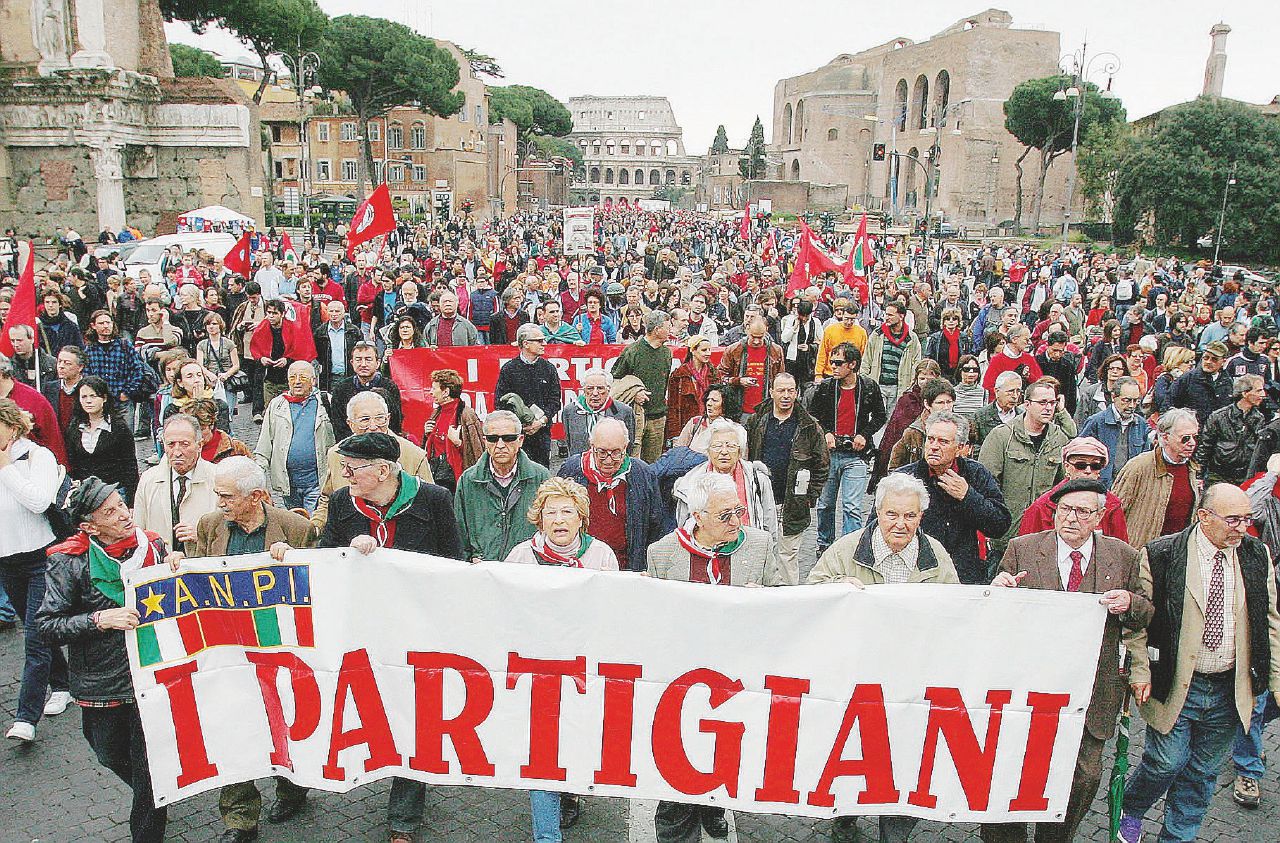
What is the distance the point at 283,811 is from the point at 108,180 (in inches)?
1249

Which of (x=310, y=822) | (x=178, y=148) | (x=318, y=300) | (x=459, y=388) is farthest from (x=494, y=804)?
(x=178, y=148)

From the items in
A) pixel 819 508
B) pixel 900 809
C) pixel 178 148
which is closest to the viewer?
pixel 900 809

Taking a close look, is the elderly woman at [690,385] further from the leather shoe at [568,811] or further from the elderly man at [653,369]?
the leather shoe at [568,811]

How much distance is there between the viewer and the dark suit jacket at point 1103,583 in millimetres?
3861

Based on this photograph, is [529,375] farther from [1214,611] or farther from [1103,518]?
[1214,611]

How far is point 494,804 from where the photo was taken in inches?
178

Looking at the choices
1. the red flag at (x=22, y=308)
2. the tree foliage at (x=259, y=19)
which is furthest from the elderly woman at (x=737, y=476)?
the tree foliage at (x=259, y=19)

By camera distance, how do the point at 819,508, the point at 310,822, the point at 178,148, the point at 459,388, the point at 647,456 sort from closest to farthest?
the point at 310,822
the point at 459,388
the point at 819,508
the point at 647,456
the point at 178,148

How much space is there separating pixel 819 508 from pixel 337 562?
4.55 m

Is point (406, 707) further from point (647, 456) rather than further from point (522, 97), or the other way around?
point (522, 97)

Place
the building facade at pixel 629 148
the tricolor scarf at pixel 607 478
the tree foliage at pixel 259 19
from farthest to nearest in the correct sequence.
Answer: the building facade at pixel 629 148 → the tree foliage at pixel 259 19 → the tricolor scarf at pixel 607 478

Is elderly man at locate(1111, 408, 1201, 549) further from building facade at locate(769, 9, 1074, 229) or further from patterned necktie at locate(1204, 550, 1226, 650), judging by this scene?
building facade at locate(769, 9, 1074, 229)

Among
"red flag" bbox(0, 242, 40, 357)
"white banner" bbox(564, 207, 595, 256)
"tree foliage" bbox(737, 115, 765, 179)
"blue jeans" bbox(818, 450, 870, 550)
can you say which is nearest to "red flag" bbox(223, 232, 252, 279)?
"white banner" bbox(564, 207, 595, 256)

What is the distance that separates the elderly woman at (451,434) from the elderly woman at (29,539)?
7.13 ft
